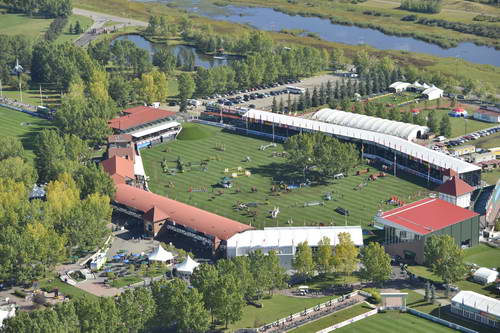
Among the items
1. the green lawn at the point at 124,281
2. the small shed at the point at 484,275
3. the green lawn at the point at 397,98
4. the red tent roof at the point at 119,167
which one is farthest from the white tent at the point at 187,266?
the green lawn at the point at 397,98

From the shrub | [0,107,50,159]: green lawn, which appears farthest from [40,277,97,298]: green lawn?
[0,107,50,159]: green lawn

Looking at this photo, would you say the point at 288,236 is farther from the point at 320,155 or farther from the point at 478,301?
the point at 320,155

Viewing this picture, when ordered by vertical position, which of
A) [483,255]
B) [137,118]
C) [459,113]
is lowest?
[483,255]

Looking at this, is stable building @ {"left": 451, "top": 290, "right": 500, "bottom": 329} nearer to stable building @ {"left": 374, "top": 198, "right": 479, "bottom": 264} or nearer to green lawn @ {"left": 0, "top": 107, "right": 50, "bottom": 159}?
stable building @ {"left": 374, "top": 198, "right": 479, "bottom": 264}

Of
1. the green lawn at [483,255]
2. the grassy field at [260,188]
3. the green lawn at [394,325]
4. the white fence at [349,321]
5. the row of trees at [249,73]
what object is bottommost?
the green lawn at [394,325]

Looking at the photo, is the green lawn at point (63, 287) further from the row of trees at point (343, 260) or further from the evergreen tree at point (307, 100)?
the evergreen tree at point (307, 100)

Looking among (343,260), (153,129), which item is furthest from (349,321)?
(153,129)
